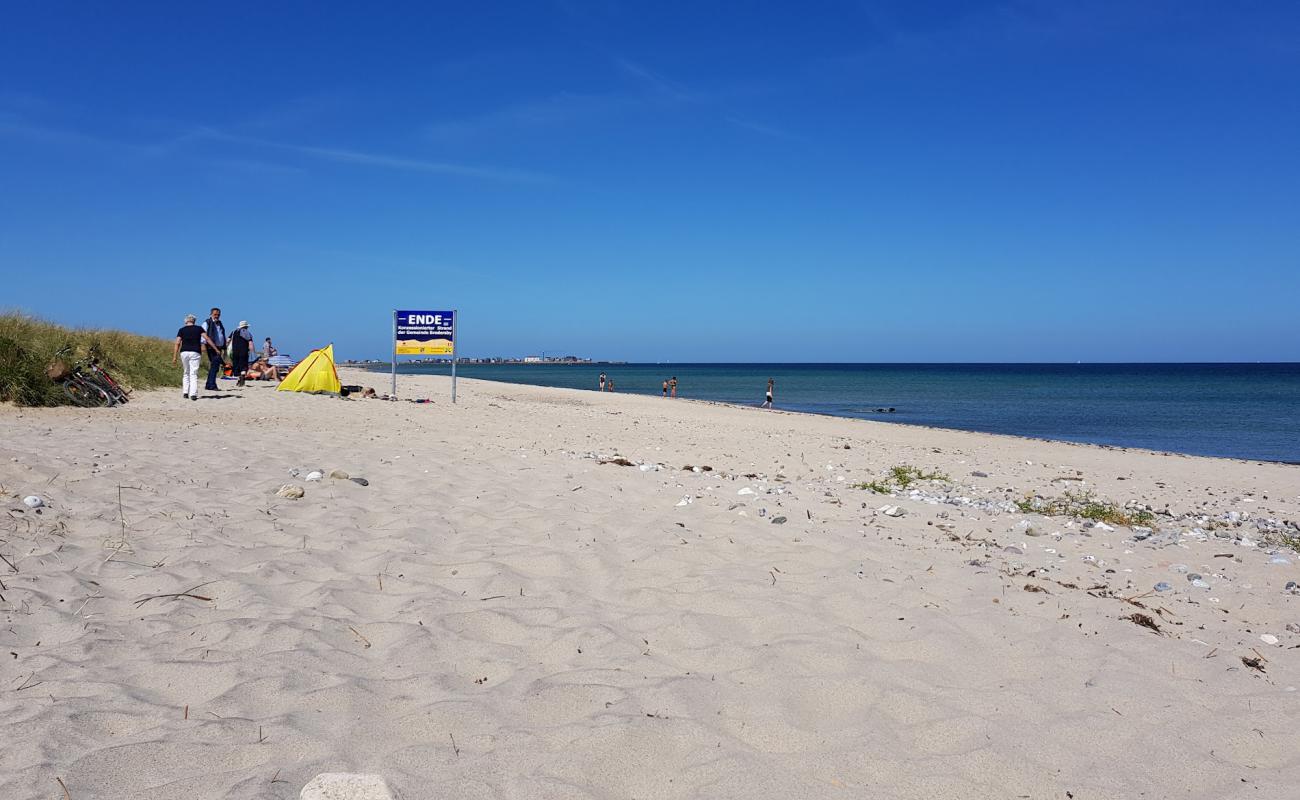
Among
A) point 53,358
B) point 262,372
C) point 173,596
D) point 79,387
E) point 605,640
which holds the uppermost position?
point 53,358

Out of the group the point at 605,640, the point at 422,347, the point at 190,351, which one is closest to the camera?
the point at 605,640

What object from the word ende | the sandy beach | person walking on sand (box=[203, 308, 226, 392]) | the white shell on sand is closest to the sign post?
the word ende

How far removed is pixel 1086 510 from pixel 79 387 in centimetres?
1425

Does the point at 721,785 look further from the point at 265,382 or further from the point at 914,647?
the point at 265,382

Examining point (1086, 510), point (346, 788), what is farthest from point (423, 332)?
point (346, 788)

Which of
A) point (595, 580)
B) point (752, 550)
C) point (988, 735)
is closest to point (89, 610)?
point (595, 580)

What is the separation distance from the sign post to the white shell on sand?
19.0 m

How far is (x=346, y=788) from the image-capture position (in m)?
2.57

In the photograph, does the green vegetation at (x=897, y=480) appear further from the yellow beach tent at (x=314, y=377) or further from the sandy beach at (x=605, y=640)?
the yellow beach tent at (x=314, y=377)

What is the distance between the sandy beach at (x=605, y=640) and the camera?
2.91m

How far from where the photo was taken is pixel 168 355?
21.8m

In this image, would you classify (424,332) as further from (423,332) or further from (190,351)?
(190,351)

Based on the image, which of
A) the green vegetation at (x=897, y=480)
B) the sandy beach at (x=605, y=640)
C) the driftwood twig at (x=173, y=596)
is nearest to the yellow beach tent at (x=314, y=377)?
the sandy beach at (x=605, y=640)

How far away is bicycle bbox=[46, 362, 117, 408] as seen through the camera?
12.0m
